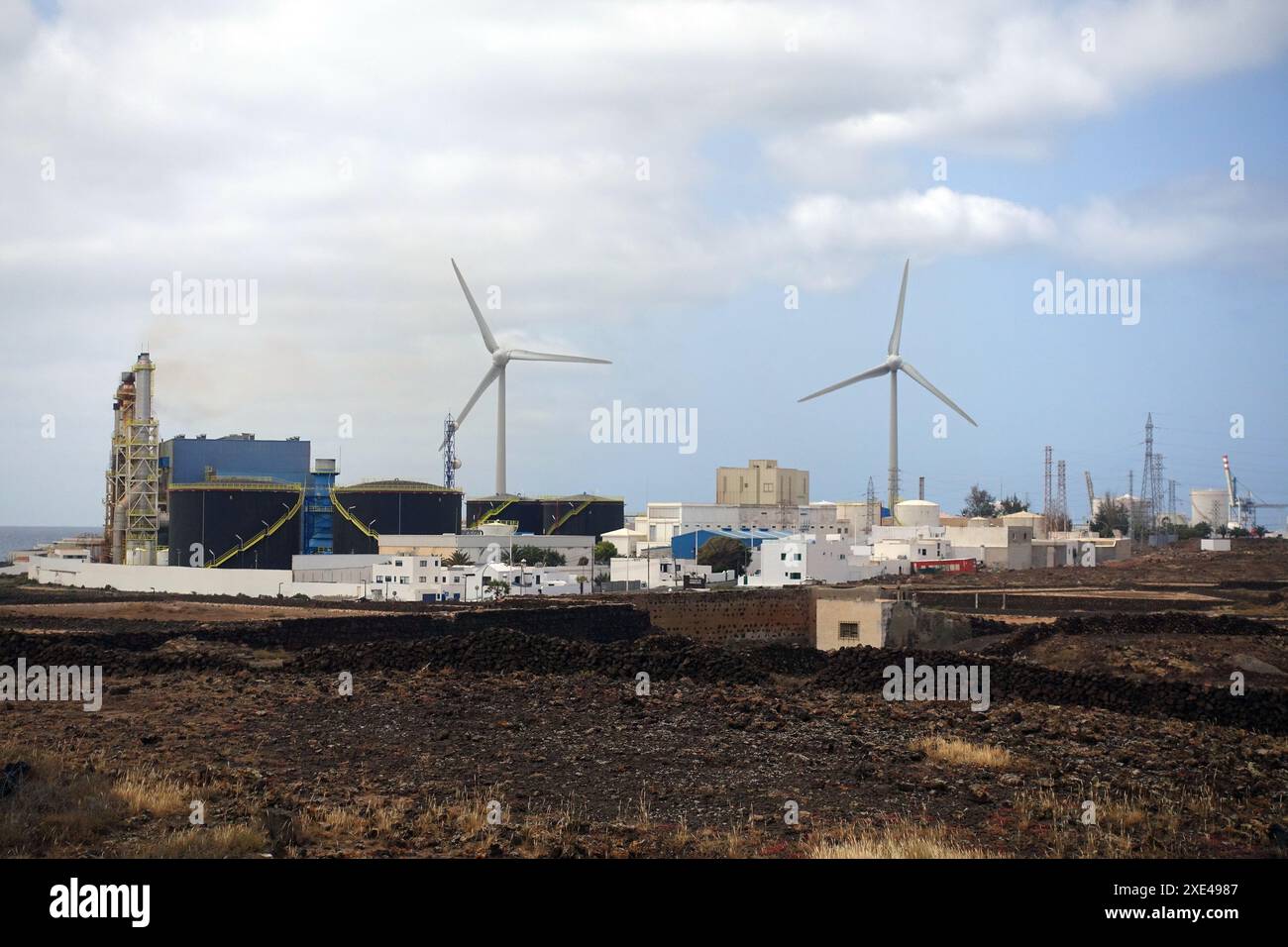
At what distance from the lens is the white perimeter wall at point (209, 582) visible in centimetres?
6419

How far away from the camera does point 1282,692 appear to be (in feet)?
80.3

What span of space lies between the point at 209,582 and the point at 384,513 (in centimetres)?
1363

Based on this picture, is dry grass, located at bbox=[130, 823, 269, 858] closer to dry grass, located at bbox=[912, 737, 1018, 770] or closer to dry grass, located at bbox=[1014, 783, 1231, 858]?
dry grass, located at bbox=[1014, 783, 1231, 858]

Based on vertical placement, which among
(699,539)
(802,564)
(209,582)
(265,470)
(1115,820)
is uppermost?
(265,470)

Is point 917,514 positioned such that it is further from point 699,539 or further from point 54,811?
point 54,811

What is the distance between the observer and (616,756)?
18.6 meters

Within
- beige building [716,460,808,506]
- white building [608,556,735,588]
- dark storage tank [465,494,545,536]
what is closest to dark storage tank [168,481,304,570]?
white building [608,556,735,588]

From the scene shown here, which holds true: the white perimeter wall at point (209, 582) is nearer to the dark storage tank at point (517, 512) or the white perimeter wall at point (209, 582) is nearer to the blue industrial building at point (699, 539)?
the blue industrial building at point (699, 539)

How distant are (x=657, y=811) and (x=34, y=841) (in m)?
6.61

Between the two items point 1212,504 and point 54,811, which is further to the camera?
point 1212,504

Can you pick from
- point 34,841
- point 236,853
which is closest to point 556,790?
point 236,853

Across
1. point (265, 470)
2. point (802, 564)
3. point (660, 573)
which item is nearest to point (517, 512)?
point (265, 470)

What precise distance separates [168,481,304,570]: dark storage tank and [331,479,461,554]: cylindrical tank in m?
3.49
